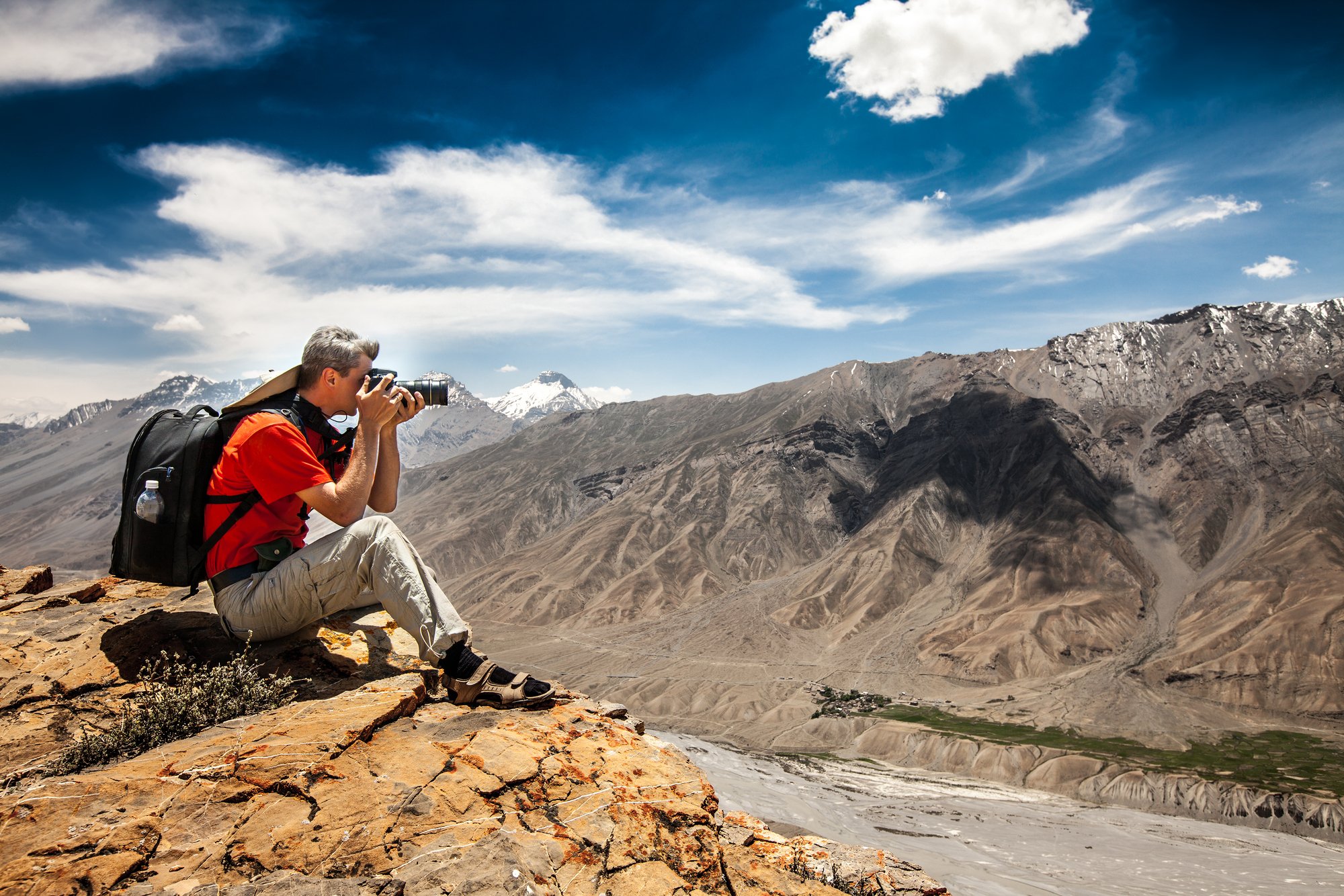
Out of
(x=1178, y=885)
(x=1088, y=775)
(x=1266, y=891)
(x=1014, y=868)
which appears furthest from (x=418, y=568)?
(x=1088, y=775)

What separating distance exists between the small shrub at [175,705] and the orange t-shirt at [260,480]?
0.74m

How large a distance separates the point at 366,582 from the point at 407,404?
1.41 meters

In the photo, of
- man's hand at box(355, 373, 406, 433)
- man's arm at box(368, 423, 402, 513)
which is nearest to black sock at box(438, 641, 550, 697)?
man's arm at box(368, 423, 402, 513)

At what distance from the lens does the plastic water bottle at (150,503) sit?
498 cm

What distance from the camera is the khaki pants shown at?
16.5 ft

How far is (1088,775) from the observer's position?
65062 millimetres

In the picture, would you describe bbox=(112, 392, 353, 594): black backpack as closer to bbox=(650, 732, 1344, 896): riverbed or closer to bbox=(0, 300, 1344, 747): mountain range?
bbox=(650, 732, 1344, 896): riverbed

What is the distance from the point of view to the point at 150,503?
500 cm

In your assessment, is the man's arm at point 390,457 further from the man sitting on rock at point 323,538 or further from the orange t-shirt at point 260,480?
the orange t-shirt at point 260,480

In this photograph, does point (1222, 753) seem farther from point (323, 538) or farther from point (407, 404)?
point (323, 538)

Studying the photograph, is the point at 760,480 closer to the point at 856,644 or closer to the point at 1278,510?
the point at 856,644

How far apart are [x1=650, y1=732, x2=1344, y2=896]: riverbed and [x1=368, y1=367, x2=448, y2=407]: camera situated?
653 inches

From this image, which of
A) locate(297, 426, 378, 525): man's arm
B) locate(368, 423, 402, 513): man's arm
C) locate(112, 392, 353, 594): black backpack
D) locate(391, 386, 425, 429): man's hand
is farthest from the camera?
locate(368, 423, 402, 513): man's arm

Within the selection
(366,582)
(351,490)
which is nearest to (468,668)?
(366,582)
